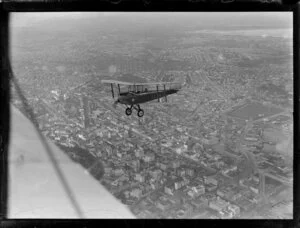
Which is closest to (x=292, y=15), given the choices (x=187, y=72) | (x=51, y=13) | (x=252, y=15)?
(x=252, y=15)

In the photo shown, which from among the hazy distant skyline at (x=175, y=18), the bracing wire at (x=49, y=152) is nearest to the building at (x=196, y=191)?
the bracing wire at (x=49, y=152)

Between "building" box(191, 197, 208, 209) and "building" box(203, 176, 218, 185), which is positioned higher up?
"building" box(203, 176, 218, 185)

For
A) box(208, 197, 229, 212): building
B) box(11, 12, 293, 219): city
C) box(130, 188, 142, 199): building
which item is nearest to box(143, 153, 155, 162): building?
box(11, 12, 293, 219): city

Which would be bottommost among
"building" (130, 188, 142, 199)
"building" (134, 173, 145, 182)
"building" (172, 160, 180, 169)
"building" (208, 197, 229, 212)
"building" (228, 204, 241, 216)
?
"building" (228, 204, 241, 216)

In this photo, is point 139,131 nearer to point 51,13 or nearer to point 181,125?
point 181,125

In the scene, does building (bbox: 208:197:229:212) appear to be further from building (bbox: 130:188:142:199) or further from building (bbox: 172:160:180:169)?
building (bbox: 130:188:142:199)

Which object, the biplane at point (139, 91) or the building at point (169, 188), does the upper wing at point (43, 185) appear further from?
the biplane at point (139, 91)
